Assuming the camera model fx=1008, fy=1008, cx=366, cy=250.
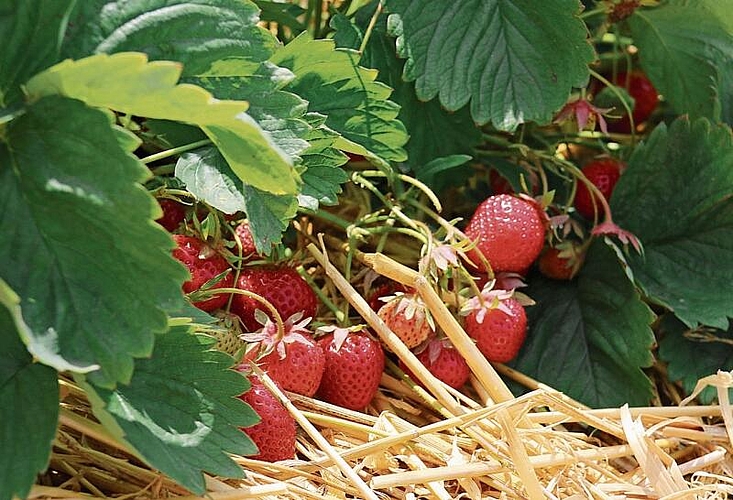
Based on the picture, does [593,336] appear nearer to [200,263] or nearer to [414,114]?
[414,114]

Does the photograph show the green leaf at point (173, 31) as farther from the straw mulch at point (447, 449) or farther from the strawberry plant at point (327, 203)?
the straw mulch at point (447, 449)

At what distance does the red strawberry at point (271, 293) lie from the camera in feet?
2.93

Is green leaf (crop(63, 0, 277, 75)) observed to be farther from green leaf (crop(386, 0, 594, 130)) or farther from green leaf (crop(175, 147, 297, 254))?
green leaf (crop(386, 0, 594, 130))

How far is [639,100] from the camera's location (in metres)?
1.38

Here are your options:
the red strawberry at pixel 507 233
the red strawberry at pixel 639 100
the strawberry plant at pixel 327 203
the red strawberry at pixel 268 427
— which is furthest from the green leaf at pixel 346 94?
the red strawberry at pixel 639 100

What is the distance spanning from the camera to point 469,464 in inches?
32.7

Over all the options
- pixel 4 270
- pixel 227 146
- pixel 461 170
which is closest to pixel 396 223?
pixel 461 170

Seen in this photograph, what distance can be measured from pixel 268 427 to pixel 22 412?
0.69 feet

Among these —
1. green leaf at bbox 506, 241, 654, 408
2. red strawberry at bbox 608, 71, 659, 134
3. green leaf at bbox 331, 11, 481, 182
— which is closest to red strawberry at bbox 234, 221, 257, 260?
green leaf at bbox 331, 11, 481, 182

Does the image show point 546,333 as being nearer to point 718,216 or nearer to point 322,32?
point 718,216

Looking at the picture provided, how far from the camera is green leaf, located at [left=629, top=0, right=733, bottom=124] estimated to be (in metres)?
1.13

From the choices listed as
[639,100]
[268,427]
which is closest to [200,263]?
[268,427]

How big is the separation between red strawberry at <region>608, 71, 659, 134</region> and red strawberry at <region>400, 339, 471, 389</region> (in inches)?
22.2

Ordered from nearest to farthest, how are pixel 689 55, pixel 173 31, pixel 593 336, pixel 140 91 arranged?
1. pixel 140 91
2. pixel 173 31
3. pixel 593 336
4. pixel 689 55
